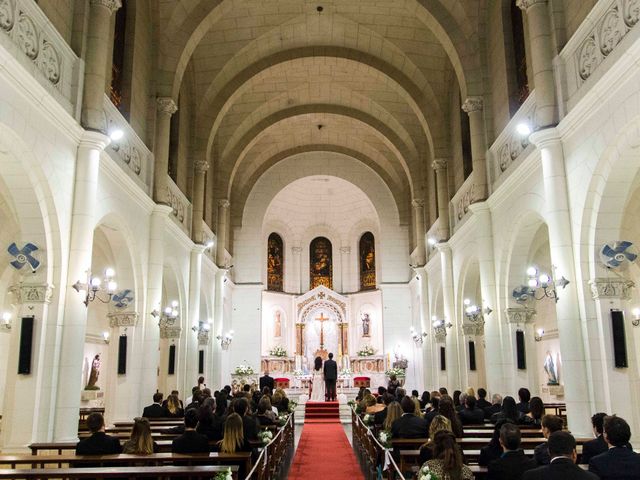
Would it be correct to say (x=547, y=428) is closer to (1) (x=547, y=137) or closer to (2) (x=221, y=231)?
(1) (x=547, y=137)

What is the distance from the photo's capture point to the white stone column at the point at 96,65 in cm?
1169

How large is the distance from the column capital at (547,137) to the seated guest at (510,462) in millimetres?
7428

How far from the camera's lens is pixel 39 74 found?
1006 centimetres

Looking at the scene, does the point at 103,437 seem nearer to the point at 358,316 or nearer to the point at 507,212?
the point at 507,212

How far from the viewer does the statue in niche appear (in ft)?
117

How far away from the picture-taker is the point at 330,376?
24656mm

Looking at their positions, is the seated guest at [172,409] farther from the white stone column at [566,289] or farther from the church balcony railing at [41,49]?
the white stone column at [566,289]

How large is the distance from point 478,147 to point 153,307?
383 inches

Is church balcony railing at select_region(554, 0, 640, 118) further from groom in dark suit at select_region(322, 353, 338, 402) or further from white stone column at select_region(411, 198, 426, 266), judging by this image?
white stone column at select_region(411, 198, 426, 266)

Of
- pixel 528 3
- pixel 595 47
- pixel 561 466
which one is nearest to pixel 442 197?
pixel 528 3

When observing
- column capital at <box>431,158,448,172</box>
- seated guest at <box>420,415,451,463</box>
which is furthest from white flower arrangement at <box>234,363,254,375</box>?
seated guest at <box>420,415,451,463</box>

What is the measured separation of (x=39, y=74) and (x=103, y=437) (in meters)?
6.10

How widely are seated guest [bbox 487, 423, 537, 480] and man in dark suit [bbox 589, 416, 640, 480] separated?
21.7 inches

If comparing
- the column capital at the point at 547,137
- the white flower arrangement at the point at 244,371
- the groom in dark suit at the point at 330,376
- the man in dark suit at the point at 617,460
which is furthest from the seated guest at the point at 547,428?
the white flower arrangement at the point at 244,371
